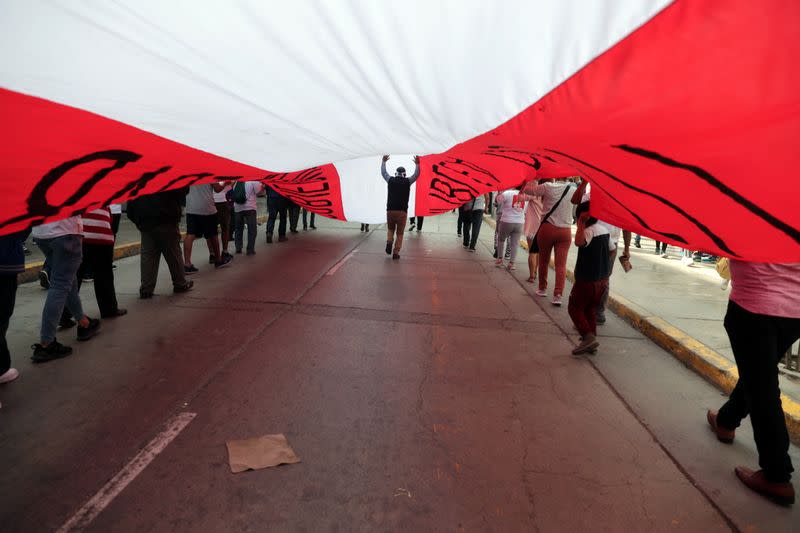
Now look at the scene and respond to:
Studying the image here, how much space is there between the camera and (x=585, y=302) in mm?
4559

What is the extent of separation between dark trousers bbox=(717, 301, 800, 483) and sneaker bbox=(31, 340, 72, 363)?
5.32 m

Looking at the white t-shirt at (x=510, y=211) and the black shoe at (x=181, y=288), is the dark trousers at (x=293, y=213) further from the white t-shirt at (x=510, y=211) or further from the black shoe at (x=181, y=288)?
the white t-shirt at (x=510, y=211)

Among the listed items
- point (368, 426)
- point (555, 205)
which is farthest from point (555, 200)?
point (368, 426)

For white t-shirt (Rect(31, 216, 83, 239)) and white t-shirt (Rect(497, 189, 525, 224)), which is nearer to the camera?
white t-shirt (Rect(31, 216, 83, 239))

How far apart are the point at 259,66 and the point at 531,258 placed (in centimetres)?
650

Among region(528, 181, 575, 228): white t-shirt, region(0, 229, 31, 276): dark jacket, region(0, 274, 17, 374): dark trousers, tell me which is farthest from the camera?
region(528, 181, 575, 228): white t-shirt

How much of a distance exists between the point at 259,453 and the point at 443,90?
2.40m

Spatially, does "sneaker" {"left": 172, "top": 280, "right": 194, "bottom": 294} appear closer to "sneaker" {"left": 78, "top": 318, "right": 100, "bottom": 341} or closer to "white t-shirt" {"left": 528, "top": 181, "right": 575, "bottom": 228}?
"sneaker" {"left": 78, "top": 318, "right": 100, "bottom": 341}

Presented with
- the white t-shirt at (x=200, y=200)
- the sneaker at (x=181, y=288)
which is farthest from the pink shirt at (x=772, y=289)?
the white t-shirt at (x=200, y=200)

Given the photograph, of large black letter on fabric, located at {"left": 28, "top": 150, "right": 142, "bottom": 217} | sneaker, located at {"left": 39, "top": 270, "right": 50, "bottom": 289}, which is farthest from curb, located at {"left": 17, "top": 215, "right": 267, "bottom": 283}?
large black letter on fabric, located at {"left": 28, "top": 150, "right": 142, "bottom": 217}

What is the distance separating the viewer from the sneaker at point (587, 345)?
181 inches

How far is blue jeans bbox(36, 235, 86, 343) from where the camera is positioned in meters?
4.02

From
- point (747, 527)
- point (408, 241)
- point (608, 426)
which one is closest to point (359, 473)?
point (608, 426)

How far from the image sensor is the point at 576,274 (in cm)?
459
